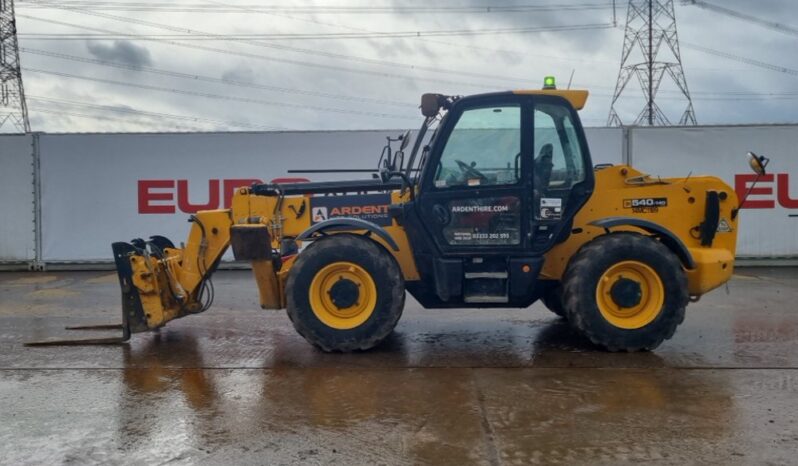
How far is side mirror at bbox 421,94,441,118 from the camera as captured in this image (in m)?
6.28

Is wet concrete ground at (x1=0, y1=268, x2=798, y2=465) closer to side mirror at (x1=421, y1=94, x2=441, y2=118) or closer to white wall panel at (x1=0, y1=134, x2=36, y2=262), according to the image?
side mirror at (x1=421, y1=94, x2=441, y2=118)

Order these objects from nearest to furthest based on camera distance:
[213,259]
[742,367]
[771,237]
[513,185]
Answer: [742,367] → [513,185] → [213,259] → [771,237]

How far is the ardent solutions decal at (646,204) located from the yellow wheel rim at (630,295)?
0.62m

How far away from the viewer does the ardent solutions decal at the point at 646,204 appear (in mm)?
6594

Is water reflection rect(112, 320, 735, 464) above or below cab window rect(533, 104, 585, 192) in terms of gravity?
below

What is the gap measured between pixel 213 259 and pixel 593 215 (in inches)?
142

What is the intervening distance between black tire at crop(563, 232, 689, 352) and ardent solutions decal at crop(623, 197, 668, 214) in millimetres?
450

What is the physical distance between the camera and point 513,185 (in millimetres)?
6250

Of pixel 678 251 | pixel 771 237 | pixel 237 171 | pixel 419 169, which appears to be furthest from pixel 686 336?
pixel 237 171

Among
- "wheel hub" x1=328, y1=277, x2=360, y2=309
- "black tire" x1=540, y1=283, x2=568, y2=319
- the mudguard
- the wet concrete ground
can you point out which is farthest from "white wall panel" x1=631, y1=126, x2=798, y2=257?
"wheel hub" x1=328, y1=277, x2=360, y2=309

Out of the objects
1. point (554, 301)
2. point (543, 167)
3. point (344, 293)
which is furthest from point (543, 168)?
point (344, 293)

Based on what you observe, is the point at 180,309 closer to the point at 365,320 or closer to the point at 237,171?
the point at 365,320

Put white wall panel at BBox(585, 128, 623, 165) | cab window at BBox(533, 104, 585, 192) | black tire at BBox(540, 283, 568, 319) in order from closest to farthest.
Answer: cab window at BBox(533, 104, 585, 192) < black tire at BBox(540, 283, 568, 319) < white wall panel at BBox(585, 128, 623, 165)

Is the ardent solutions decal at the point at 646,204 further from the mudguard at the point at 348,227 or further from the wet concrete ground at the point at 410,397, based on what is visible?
the mudguard at the point at 348,227
